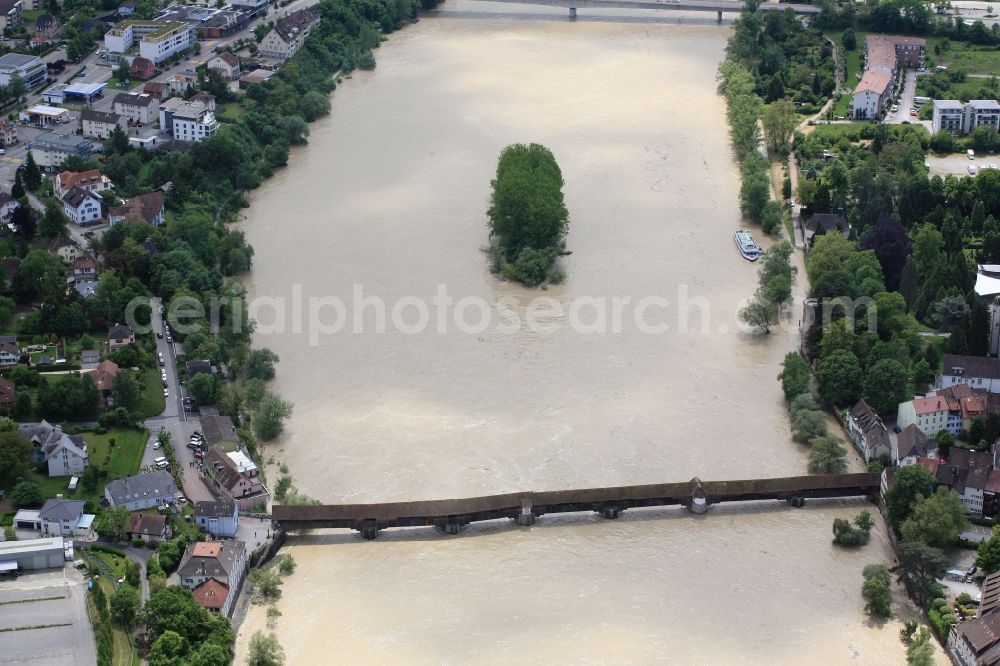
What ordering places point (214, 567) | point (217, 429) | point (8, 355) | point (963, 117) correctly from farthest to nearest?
1. point (963, 117)
2. point (8, 355)
3. point (217, 429)
4. point (214, 567)

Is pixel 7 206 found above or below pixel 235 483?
above

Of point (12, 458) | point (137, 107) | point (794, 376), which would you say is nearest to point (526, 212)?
point (794, 376)

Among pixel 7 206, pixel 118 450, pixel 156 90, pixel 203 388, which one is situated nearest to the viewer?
pixel 118 450

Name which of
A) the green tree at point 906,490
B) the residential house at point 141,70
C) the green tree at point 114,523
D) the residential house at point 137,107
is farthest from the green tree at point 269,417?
the residential house at point 141,70

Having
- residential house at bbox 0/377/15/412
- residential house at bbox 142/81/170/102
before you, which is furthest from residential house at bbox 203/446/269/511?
residential house at bbox 142/81/170/102

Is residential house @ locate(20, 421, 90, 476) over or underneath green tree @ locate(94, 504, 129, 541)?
over

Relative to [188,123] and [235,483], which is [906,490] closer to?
[235,483]

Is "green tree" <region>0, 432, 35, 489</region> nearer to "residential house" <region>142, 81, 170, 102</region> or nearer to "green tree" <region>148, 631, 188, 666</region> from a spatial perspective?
"green tree" <region>148, 631, 188, 666</region>
